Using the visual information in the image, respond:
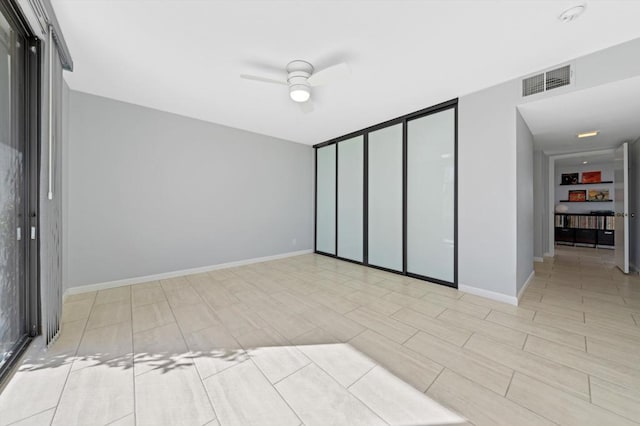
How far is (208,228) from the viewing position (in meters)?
4.07

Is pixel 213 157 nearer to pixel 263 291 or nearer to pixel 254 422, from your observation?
pixel 263 291

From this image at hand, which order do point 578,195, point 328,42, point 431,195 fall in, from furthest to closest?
point 578,195
point 431,195
point 328,42

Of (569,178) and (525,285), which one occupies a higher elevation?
(569,178)

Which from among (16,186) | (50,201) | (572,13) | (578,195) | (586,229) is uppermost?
(572,13)

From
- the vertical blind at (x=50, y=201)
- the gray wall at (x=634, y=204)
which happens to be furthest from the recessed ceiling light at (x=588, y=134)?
the vertical blind at (x=50, y=201)

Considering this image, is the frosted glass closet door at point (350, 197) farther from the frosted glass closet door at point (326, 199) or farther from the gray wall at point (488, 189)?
the gray wall at point (488, 189)

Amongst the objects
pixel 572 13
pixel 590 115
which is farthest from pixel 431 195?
pixel 572 13

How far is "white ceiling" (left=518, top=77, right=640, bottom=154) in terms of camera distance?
2.36 metres

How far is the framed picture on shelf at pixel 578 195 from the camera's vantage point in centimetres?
695

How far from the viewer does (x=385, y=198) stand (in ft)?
13.4

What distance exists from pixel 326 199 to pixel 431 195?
7.88 feet

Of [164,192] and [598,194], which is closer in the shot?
[164,192]

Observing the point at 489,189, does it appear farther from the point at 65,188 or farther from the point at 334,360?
the point at 65,188

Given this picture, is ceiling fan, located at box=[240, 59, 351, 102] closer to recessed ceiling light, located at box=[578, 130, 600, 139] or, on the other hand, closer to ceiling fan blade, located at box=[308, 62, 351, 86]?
ceiling fan blade, located at box=[308, 62, 351, 86]
